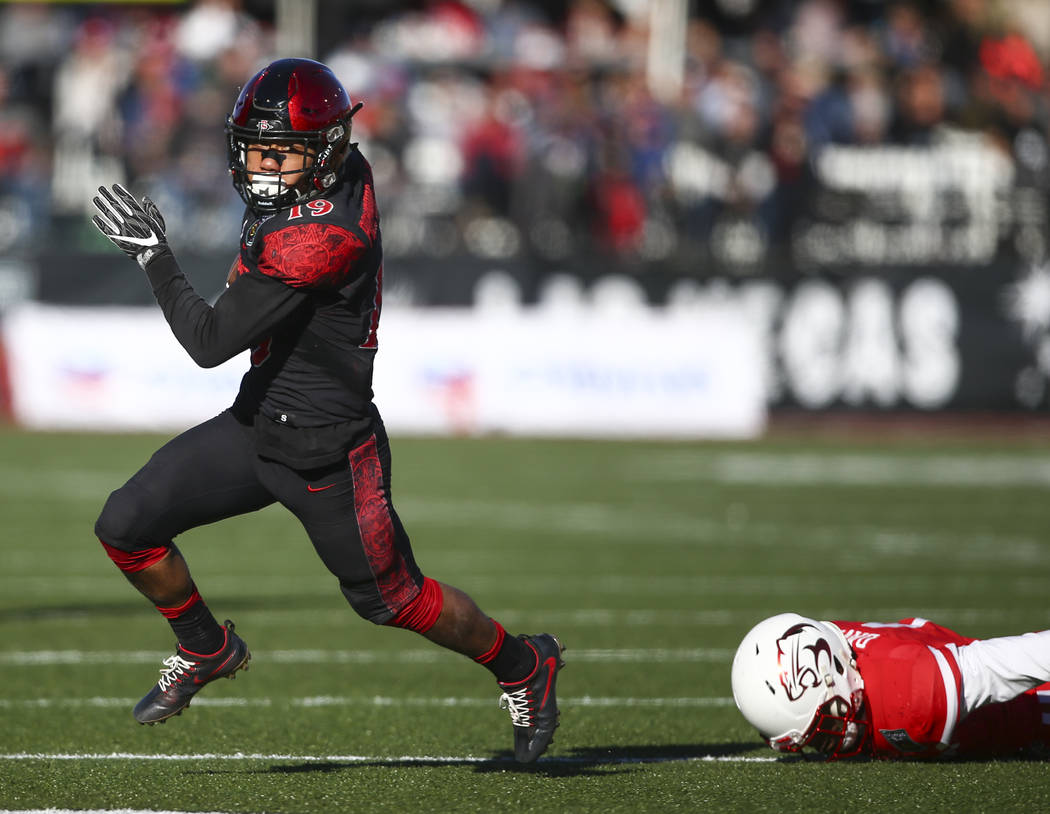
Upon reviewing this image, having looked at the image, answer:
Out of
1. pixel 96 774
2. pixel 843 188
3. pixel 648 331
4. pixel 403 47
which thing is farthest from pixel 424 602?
pixel 403 47

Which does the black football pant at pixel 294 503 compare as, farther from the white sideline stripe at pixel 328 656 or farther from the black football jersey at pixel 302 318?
the white sideline stripe at pixel 328 656

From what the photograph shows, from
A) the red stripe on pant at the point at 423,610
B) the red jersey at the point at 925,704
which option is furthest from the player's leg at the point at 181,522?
the red jersey at the point at 925,704

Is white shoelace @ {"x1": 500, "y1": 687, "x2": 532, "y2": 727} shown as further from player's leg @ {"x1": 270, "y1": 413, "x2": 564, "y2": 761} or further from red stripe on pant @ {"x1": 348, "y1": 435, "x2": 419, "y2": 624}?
red stripe on pant @ {"x1": 348, "y1": 435, "x2": 419, "y2": 624}

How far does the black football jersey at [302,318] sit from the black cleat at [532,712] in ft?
2.93

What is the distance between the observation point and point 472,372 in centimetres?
1658

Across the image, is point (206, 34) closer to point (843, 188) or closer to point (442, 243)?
point (442, 243)

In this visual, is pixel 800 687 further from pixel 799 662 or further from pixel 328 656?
pixel 328 656

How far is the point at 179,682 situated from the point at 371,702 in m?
1.36

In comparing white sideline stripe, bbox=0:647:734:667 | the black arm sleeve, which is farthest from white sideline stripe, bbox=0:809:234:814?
white sideline stripe, bbox=0:647:734:667

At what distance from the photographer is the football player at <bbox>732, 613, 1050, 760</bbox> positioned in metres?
4.92

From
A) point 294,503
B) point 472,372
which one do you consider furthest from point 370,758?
point 472,372

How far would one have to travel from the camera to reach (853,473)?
47.4ft

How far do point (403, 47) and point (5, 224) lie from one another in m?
4.82

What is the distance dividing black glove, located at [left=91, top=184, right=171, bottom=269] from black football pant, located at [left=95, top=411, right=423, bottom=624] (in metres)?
0.55
